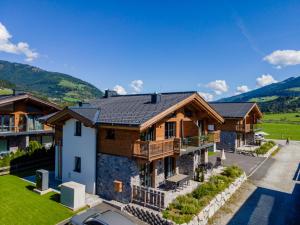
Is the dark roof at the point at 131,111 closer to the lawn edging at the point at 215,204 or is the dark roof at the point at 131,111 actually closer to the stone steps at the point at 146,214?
the stone steps at the point at 146,214

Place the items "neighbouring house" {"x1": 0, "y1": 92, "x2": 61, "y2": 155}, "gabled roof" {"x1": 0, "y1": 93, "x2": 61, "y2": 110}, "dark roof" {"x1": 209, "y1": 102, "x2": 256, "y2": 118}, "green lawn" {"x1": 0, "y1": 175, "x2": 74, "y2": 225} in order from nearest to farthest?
"green lawn" {"x1": 0, "y1": 175, "x2": 74, "y2": 225} < "gabled roof" {"x1": 0, "y1": 93, "x2": 61, "y2": 110} < "neighbouring house" {"x1": 0, "y1": 92, "x2": 61, "y2": 155} < "dark roof" {"x1": 209, "y1": 102, "x2": 256, "y2": 118}

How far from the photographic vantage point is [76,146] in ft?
65.8

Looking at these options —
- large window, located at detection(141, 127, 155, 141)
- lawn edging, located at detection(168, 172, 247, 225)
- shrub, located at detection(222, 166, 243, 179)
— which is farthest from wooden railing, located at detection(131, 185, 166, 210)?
shrub, located at detection(222, 166, 243, 179)

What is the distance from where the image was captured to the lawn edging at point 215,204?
15484mm

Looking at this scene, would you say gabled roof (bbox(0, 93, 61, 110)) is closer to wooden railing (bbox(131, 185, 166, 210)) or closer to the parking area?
wooden railing (bbox(131, 185, 166, 210))

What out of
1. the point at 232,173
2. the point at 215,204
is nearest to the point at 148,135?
the point at 215,204

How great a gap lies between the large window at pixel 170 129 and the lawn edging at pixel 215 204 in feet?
19.2

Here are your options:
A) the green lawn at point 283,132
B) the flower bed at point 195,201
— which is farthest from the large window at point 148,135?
the green lawn at point 283,132

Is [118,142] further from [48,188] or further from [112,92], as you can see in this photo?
[112,92]

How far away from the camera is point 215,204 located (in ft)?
58.4

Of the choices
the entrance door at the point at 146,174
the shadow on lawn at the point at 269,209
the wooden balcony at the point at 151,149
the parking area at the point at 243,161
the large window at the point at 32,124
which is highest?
the large window at the point at 32,124

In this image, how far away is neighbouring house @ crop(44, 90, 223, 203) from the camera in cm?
1691

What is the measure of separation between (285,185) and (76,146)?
19385 mm

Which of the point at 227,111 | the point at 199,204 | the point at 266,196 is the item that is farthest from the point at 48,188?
the point at 227,111
